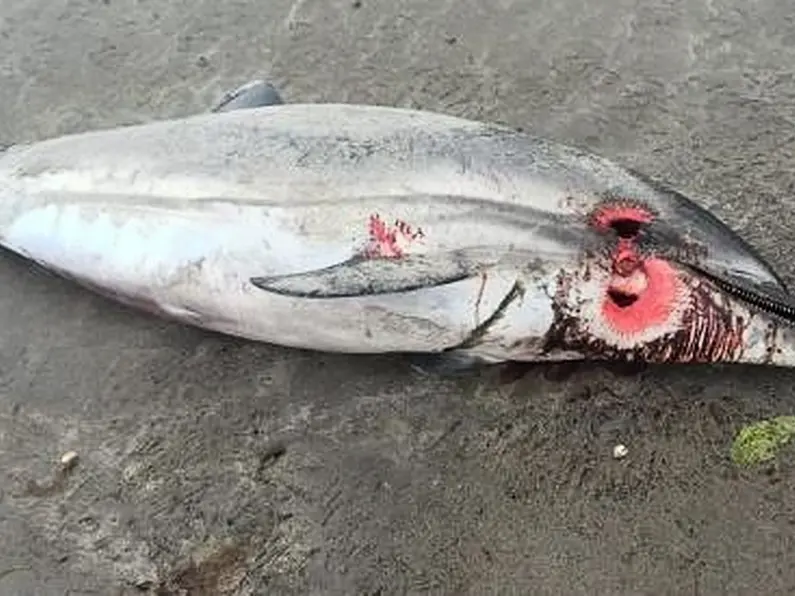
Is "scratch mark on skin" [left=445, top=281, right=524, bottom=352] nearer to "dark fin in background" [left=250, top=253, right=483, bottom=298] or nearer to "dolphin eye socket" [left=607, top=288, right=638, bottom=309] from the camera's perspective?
"dark fin in background" [left=250, top=253, right=483, bottom=298]

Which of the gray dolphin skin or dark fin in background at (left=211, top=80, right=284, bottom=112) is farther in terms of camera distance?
dark fin in background at (left=211, top=80, right=284, bottom=112)

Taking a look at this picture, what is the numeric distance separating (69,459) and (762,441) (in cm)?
169

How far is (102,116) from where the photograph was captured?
4891 mm

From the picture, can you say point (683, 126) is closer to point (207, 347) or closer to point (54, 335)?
point (207, 347)

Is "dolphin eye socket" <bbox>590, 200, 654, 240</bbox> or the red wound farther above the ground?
"dolphin eye socket" <bbox>590, 200, 654, 240</bbox>

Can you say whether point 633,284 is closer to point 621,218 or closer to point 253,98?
point 621,218

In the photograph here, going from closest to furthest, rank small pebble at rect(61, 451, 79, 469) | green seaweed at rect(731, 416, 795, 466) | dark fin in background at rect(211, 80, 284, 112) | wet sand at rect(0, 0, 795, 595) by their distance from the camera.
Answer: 1. wet sand at rect(0, 0, 795, 595)
2. green seaweed at rect(731, 416, 795, 466)
3. small pebble at rect(61, 451, 79, 469)
4. dark fin in background at rect(211, 80, 284, 112)

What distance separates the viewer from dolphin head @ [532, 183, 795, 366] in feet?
11.7

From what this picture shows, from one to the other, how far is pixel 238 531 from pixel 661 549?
978 millimetres

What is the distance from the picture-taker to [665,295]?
11.8 feet

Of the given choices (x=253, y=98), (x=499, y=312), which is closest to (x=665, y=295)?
(x=499, y=312)

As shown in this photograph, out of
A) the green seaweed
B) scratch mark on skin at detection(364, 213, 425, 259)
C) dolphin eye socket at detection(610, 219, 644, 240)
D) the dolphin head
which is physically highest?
scratch mark on skin at detection(364, 213, 425, 259)

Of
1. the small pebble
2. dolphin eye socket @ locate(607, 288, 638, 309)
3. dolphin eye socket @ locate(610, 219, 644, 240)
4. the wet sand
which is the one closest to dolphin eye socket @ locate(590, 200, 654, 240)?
dolphin eye socket @ locate(610, 219, 644, 240)

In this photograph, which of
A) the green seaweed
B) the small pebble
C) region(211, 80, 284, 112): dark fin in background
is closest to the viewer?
the green seaweed
